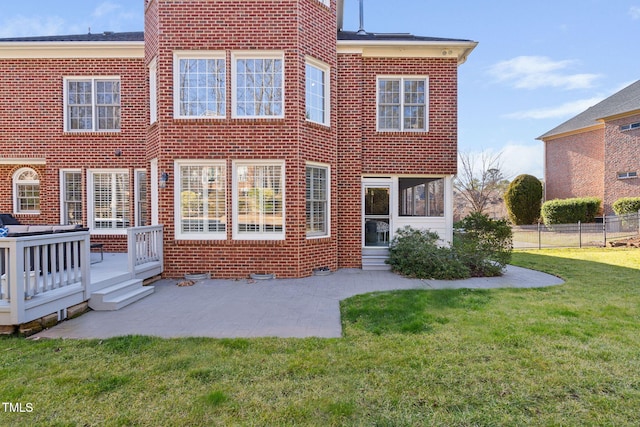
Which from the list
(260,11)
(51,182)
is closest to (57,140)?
(51,182)

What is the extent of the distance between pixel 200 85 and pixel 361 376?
25.1 ft

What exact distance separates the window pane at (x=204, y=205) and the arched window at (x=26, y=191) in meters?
6.03

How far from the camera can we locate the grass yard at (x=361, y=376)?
8.70ft

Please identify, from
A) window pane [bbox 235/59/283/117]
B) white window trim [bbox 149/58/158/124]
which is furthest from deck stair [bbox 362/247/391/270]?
white window trim [bbox 149/58/158/124]

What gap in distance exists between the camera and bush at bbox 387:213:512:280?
7.98m

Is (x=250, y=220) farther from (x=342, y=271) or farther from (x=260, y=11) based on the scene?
(x=260, y=11)

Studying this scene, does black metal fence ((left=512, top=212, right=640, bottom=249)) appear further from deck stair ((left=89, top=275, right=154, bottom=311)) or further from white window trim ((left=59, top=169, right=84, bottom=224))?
white window trim ((left=59, top=169, right=84, bottom=224))

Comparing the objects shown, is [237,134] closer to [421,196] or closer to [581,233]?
[421,196]

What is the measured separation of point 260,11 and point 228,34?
0.96 m

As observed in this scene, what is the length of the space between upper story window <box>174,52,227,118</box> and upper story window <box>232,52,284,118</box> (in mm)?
363

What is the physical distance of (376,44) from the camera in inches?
357

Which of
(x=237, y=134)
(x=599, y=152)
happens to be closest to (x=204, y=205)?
(x=237, y=134)

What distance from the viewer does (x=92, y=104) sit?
9.77m

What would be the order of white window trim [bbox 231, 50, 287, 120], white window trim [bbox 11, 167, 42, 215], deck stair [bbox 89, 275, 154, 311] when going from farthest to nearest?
white window trim [bbox 11, 167, 42, 215]
white window trim [bbox 231, 50, 287, 120]
deck stair [bbox 89, 275, 154, 311]
